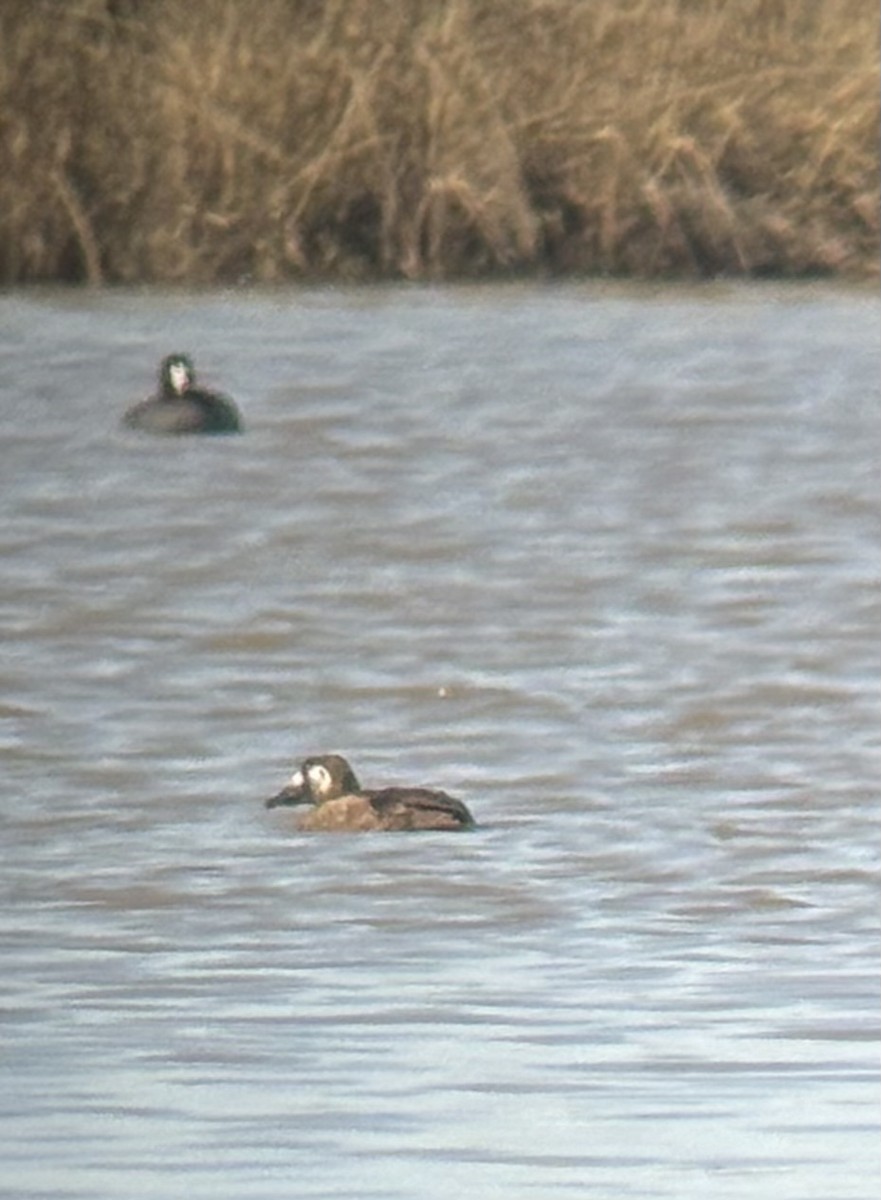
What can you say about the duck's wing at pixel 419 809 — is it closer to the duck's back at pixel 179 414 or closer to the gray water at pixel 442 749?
the gray water at pixel 442 749

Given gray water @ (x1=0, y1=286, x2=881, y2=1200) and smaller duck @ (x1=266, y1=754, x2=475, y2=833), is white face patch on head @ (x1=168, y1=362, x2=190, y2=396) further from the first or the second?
smaller duck @ (x1=266, y1=754, x2=475, y2=833)

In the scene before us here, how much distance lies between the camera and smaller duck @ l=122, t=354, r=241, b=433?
1005 centimetres

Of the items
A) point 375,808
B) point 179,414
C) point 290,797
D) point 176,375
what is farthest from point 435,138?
point 375,808

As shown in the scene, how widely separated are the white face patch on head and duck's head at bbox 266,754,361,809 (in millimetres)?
3717

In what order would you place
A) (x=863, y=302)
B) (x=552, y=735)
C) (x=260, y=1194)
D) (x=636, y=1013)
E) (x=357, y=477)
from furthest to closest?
(x=863, y=302) → (x=357, y=477) → (x=552, y=735) → (x=636, y=1013) → (x=260, y=1194)

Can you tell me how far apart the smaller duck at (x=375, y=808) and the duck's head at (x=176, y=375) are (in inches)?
152

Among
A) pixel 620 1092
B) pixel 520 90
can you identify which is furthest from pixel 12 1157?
pixel 520 90

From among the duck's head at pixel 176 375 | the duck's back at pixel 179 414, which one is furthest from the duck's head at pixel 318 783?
the duck's head at pixel 176 375

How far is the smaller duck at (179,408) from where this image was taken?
10.1 meters

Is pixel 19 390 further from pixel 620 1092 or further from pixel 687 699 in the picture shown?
pixel 620 1092

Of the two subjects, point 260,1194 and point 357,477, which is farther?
point 357,477

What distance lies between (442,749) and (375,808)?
661mm

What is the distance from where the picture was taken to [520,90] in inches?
456

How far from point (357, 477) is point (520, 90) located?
6.53ft
